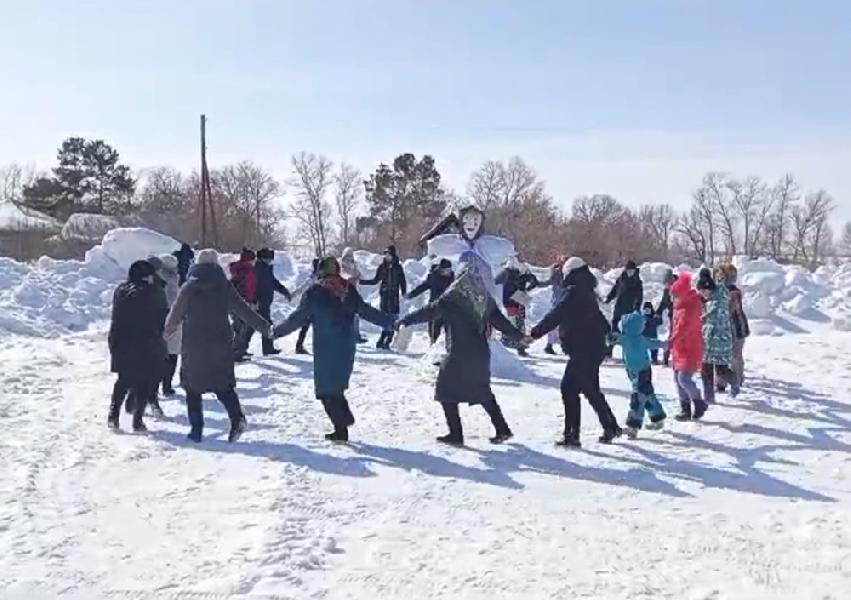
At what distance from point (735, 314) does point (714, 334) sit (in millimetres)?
855

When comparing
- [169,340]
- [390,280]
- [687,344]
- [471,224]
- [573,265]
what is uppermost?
[471,224]

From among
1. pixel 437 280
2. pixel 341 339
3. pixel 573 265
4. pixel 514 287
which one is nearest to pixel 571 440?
pixel 573 265

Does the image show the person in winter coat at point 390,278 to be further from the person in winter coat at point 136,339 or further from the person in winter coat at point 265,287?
the person in winter coat at point 136,339

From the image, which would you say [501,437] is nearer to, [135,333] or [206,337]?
[206,337]

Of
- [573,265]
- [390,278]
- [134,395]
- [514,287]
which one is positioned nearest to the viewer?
[573,265]

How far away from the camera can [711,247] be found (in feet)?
212

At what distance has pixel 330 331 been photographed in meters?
8.34

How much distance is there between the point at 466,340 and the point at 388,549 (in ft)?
9.48

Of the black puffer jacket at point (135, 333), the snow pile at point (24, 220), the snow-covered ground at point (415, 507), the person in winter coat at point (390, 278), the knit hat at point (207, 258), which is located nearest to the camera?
the snow-covered ground at point (415, 507)

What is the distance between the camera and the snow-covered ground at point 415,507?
5.16 meters

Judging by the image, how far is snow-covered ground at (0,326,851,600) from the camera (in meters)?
5.16

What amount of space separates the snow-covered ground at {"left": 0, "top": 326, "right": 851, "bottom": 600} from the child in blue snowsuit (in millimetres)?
214

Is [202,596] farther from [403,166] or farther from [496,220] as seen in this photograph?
[403,166]

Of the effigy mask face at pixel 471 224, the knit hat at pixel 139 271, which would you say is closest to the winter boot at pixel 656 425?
the knit hat at pixel 139 271
